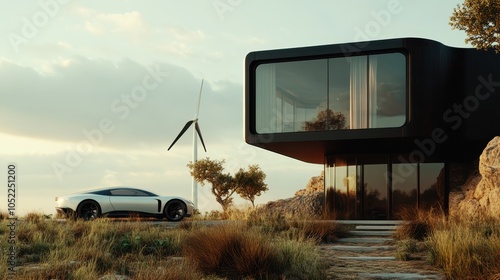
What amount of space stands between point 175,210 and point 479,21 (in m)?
10.9

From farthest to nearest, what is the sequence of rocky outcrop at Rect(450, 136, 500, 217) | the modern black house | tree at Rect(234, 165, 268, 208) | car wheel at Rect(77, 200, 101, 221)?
tree at Rect(234, 165, 268, 208) → the modern black house → car wheel at Rect(77, 200, 101, 221) → rocky outcrop at Rect(450, 136, 500, 217)

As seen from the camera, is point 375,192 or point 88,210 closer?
point 88,210

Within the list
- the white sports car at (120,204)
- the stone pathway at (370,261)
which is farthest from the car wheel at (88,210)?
the stone pathway at (370,261)

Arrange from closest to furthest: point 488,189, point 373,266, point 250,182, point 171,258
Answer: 1. point 373,266
2. point 171,258
3. point 488,189
4. point 250,182

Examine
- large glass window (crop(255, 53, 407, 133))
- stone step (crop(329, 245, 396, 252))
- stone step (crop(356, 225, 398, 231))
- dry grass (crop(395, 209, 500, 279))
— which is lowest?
stone step (crop(329, 245, 396, 252))

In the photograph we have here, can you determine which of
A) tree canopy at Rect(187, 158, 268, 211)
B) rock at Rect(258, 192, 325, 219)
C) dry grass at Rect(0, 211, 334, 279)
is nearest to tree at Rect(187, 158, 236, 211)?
tree canopy at Rect(187, 158, 268, 211)

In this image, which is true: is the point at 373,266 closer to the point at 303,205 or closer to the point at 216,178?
the point at 303,205

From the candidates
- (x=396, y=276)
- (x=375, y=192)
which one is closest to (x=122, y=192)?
(x=375, y=192)

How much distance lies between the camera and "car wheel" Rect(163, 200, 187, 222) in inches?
737

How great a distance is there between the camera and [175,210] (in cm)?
1889

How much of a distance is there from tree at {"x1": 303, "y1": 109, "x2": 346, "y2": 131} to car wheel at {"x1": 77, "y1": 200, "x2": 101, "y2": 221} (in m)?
7.52

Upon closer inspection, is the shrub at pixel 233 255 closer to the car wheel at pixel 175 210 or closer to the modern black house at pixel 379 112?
the car wheel at pixel 175 210

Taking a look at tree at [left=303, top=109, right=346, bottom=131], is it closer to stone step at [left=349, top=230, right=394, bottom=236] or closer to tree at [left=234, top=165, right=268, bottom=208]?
stone step at [left=349, top=230, right=394, bottom=236]

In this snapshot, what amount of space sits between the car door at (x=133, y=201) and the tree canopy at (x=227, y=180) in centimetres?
1401
